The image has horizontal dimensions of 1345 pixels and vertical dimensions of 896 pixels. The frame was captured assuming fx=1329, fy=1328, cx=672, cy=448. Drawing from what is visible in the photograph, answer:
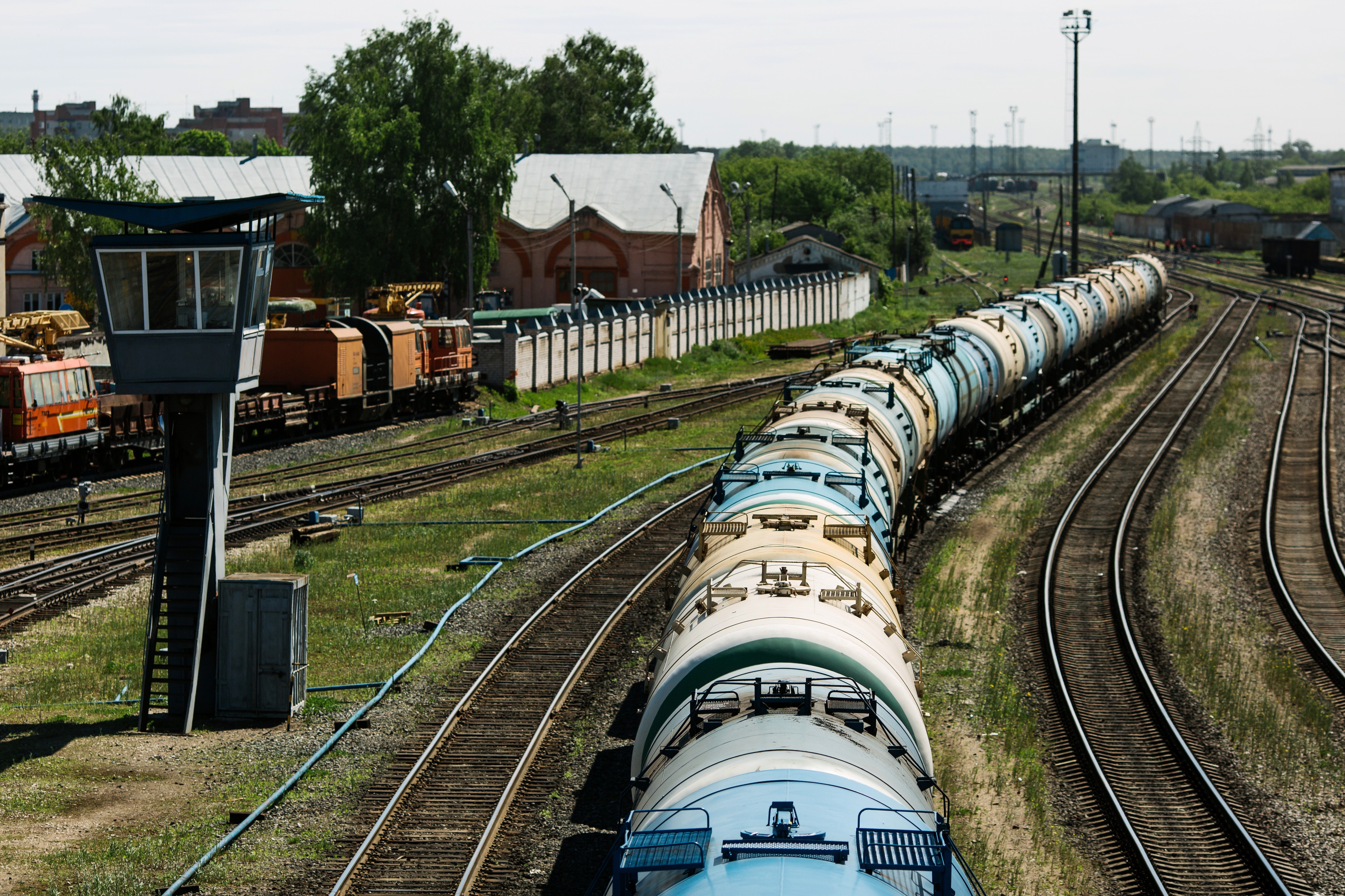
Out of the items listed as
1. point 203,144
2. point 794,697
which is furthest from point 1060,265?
point 203,144

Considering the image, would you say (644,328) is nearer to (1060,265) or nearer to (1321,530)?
(1060,265)

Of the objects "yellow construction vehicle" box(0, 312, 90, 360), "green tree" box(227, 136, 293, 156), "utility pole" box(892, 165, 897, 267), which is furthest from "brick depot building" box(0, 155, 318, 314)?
"utility pole" box(892, 165, 897, 267)

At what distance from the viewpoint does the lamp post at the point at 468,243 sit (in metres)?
51.5

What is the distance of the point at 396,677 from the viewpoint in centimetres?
2022

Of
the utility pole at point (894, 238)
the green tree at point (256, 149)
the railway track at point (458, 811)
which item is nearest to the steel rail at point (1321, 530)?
the railway track at point (458, 811)

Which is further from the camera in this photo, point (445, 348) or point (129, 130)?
point (129, 130)

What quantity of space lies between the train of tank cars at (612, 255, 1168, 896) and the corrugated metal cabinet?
21.7ft

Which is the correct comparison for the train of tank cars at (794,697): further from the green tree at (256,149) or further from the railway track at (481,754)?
the green tree at (256,149)

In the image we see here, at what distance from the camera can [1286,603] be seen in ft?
81.0

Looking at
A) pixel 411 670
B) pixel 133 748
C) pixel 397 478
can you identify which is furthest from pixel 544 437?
pixel 133 748

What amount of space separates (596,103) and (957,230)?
1809 inches

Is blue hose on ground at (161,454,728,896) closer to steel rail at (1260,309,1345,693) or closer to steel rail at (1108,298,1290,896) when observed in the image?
steel rail at (1108,298,1290,896)

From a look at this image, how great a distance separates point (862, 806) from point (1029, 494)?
27115mm

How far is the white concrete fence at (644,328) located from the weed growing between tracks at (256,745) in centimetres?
1196
